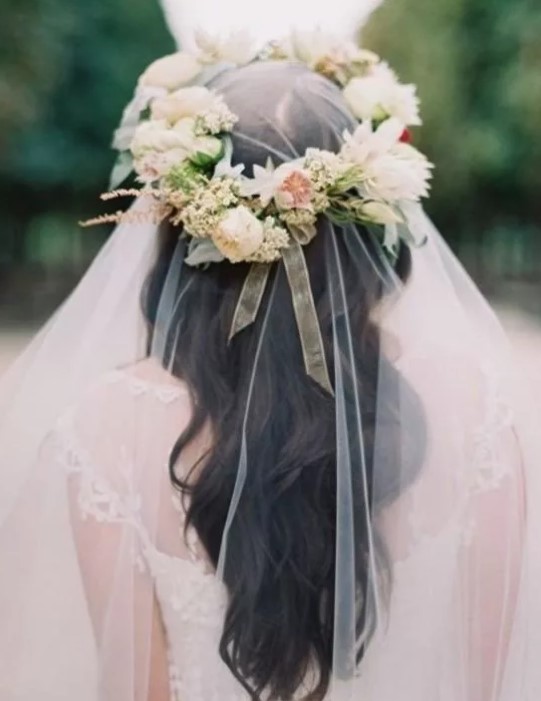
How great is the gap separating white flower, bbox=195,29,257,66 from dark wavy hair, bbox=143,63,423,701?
0.62ft

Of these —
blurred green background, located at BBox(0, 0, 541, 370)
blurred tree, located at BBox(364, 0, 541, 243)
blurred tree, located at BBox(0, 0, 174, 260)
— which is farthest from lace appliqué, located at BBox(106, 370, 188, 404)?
blurred tree, located at BBox(364, 0, 541, 243)

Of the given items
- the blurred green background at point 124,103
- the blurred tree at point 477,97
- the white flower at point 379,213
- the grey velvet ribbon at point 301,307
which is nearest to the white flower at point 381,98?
the white flower at point 379,213

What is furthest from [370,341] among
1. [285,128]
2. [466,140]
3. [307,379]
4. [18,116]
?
[466,140]

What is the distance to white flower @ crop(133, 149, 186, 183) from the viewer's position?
1508 mm

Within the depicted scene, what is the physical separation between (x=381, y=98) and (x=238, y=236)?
0.32 meters

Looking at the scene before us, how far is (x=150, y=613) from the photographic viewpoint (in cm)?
140

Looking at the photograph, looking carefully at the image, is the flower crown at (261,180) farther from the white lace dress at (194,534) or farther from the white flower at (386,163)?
the white lace dress at (194,534)

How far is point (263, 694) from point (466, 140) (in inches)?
404

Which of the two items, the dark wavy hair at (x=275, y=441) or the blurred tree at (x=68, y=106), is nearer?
the dark wavy hair at (x=275, y=441)

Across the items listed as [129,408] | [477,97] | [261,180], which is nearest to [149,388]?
[129,408]

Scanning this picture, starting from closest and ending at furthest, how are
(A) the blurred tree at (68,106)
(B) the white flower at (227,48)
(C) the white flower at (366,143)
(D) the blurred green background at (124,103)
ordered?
(C) the white flower at (366,143) < (B) the white flower at (227,48) < (D) the blurred green background at (124,103) < (A) the blurred tree at (68,106)

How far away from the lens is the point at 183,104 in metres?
1.53

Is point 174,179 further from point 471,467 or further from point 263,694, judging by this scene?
point 263,694

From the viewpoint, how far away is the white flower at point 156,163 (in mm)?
1508
